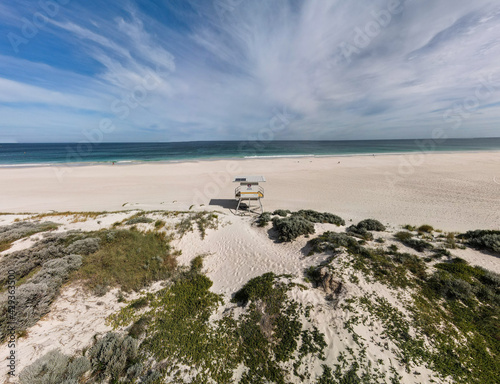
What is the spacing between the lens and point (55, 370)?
4.20m

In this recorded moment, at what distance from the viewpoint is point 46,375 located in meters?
4.01

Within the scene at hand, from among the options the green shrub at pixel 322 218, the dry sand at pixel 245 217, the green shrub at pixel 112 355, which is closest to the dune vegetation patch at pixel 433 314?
the dry sand at pixel 245 217

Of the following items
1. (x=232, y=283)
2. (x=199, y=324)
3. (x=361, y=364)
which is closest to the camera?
(x=361, y=364)

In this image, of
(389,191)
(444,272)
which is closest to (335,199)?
(389,191)

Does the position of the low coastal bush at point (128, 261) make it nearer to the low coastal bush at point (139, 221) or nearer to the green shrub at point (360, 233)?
the low coastal bush at point (139, 221)

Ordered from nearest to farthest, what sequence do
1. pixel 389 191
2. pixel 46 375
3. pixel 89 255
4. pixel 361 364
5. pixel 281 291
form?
pixel 46 375, pixel 361 364, pixel 281 291, pixel 89 255, pixel 389 191

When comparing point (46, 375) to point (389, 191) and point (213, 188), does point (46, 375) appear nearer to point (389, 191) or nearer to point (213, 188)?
point (213, 188)

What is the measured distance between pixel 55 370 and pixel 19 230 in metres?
10.1

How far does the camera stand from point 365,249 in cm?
757

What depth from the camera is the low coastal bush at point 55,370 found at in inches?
158

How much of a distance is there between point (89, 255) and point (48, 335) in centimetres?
339

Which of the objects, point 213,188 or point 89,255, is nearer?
point 89,255

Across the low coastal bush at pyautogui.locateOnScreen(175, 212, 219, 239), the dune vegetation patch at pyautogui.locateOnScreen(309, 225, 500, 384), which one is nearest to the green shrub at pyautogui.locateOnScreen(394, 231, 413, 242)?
the dune vegetation patch at pyautogui.locateOnScreen(309, 225, 500, 384)

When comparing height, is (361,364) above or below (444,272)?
below
